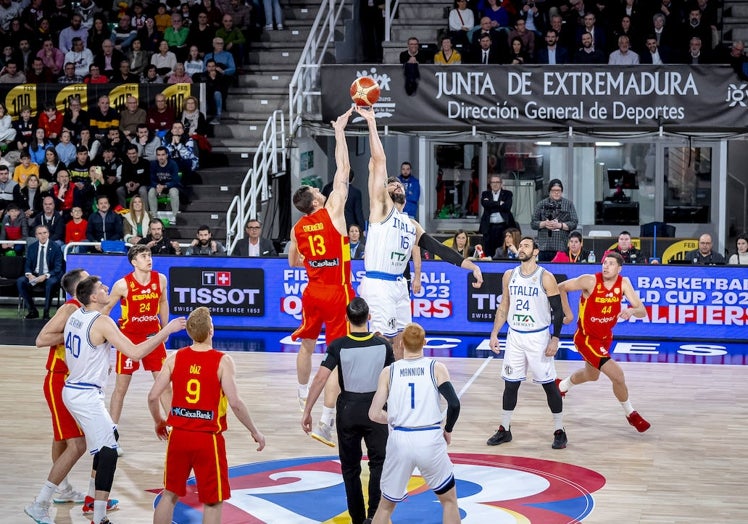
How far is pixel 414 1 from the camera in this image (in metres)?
25.0

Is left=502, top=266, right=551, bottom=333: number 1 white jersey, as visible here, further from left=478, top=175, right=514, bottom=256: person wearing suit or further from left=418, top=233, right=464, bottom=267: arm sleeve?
left=478, top=175, right=514, bottom=256: person wearing suit

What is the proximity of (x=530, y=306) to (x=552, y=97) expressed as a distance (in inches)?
426

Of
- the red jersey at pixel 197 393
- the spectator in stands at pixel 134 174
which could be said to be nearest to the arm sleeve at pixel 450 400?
the red jersey at pixel 197 393

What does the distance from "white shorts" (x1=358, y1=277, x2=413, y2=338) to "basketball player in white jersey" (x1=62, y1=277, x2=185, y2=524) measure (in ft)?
9.32

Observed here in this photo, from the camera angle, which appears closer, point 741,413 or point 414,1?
point 741,413

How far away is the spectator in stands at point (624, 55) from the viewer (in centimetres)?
2191

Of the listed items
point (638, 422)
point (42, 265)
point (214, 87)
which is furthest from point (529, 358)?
point (214, 87)

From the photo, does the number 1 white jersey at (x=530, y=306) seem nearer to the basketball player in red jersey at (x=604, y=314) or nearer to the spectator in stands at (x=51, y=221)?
the basketball player in red jersey at (x=604, y=314)

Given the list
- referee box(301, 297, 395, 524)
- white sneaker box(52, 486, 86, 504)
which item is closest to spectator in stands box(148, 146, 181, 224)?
white sneaker box(52, 486, 86, 504)

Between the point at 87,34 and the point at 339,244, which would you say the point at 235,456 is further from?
the point at 87,34

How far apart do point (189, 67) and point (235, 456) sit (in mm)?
14431

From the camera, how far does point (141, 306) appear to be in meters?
11.6

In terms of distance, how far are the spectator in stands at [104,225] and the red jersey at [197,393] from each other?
13.0 metres

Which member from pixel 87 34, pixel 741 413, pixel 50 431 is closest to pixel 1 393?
pixel 50 431
